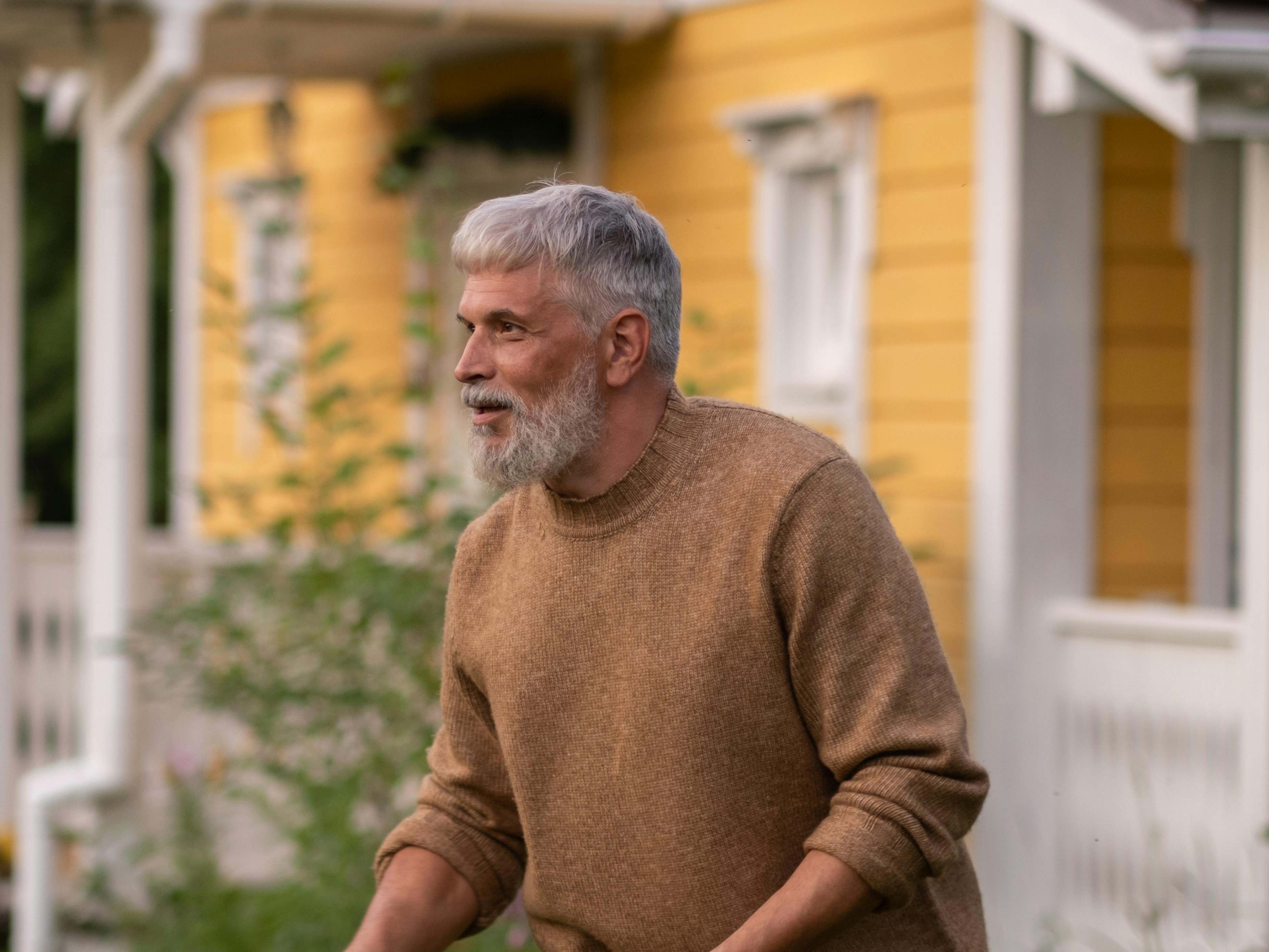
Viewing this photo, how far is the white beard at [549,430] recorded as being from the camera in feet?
8.35

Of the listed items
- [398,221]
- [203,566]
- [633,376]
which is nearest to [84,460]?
[203,566]

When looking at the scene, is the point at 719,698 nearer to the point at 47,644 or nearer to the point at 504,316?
the point at 504,316

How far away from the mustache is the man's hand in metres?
0.71

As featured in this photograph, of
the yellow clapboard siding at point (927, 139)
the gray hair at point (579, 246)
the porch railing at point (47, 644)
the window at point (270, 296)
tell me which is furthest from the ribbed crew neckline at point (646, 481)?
the porch railing at point (47, 644)

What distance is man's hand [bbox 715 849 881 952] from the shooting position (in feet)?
7.62

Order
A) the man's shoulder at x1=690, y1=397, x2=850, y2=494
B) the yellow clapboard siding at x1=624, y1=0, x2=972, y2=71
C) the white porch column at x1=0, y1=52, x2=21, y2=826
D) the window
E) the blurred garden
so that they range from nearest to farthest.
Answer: the man's shoulder at x1=690, y1=397, x2=850, y2=494 → the blurred garden → the window → the yellow clapboard siding at x1=624, y1=0, x2=972, y2=71 → the white porch column at x1=0, y1=52, x2=21, y2=826

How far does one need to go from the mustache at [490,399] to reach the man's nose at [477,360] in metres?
0.02

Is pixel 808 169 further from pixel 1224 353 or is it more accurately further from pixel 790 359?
pixel 1224 353

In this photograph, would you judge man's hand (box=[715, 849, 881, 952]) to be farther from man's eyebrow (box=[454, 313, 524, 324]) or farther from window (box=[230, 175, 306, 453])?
window (box=[230, 175, 306, 453])

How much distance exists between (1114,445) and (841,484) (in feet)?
14.2

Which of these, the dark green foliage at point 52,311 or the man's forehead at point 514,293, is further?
the dark green foliage at point 52,311

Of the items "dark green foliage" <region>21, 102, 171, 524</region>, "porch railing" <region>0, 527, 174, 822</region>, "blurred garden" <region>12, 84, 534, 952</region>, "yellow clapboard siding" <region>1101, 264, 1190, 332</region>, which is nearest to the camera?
"blurred garden" <region>12, 84, 534, 952</region>

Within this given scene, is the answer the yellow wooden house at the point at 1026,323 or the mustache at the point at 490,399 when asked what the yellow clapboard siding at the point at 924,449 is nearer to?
the yellow wooden house at the point at 1026,323

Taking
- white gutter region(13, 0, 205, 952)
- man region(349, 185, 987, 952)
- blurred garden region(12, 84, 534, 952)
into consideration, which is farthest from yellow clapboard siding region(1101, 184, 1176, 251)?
man region(349, 185, 987, 952)
